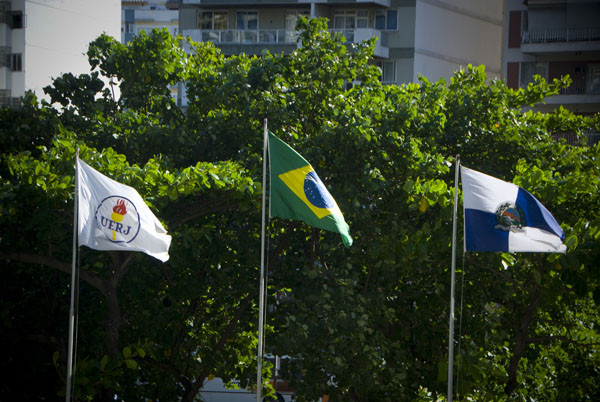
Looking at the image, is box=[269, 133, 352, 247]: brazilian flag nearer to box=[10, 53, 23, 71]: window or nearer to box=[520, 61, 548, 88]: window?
box=[10, 53, 23, 71]: window

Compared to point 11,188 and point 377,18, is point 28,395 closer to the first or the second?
point 11,188

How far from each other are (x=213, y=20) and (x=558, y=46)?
15465mm

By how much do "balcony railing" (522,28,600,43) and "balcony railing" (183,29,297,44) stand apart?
10.4m

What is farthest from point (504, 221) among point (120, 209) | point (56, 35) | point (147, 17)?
point (147, 17)

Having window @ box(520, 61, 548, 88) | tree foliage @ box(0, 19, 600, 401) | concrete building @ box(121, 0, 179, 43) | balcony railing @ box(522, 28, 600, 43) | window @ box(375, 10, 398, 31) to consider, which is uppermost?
concrete building @ box(121, 0, 179, 43)

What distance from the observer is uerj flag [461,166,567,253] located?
42.7ft

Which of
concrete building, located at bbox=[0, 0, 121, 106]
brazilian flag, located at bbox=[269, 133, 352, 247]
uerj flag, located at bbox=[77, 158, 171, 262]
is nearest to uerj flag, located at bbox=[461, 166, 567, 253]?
brazilian flag, located at bbox=[269, 133, 352, 247]

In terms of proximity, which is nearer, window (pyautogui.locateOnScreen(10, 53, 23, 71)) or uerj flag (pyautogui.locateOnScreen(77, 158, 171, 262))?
uerj flag (pyautogui.locateOnScreen(77, 158, 171, 262))

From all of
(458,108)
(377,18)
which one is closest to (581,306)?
(458,108)

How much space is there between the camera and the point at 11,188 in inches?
551

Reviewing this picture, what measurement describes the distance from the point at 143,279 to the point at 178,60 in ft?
14.4

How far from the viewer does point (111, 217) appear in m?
13.0

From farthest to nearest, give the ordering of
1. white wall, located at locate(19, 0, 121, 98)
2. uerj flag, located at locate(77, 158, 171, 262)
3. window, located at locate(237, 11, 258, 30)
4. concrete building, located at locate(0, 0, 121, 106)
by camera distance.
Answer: window, located at locate(237, 11, 258, 30) → white wall, located at locate(19, 0, 121, 98) → concrete building, located at locate(0, 0, 121, 106) → uerj flag, located at locate(77, 158, 171, 262)

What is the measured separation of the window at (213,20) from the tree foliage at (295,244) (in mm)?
24605
